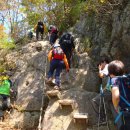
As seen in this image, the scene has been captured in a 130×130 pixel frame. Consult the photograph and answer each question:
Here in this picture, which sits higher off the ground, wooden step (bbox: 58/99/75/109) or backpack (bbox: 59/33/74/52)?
backpack (bbox: 59/33/74/52)

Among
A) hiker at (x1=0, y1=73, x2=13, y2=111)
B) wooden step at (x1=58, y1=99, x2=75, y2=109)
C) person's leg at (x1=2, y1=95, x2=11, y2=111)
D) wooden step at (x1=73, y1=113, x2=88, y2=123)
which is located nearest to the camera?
wooden step at (x1=73, y1=113, x2=88, y2=123)

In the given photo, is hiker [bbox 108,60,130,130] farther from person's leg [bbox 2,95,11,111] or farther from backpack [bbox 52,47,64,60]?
person's leg [bbox 2,95,11,111]

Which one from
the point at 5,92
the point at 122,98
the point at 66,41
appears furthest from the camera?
the point at 66,41

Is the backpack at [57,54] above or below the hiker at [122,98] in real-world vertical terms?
above

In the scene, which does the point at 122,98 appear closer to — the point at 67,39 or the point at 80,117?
the point at 80,117

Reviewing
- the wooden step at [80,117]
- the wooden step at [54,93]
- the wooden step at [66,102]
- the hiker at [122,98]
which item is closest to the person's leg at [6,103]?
the wooden step at [54,93]

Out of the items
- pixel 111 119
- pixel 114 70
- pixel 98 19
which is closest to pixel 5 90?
pixel 111 119

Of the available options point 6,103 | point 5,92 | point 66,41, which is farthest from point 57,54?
point 6,103

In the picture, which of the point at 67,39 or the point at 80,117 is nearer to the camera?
the point at 80,117

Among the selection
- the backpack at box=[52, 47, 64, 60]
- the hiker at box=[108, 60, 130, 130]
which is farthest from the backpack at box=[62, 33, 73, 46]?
the hiker at box=[108, 60, 130, 130]

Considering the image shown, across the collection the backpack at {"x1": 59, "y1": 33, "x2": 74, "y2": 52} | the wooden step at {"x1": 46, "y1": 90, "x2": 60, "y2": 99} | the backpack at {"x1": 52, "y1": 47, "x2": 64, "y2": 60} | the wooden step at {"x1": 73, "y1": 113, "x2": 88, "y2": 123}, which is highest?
the backpack at {"x1": 59, "y1": 33, "x2": 74, "y2": 52}

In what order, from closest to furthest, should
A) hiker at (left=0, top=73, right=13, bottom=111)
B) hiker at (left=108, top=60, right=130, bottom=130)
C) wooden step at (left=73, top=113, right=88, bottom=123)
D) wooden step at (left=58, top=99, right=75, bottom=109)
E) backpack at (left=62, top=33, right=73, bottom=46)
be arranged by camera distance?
hiker at (left=108, top=60, right=130, bottom=130), wooden step at (left=73, top=113, right=88, bottom=123), wooden step at (left=58, top=99, right=75, bottom=109), hiker at (left=0, top=73, right=13, bottom=111), backpack at (left=62, top=33, right=73, bottom=46)

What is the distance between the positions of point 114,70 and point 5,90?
24.0 feet

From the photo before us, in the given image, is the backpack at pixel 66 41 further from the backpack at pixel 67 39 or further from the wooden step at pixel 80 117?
the wooden step at pixel 80 117
